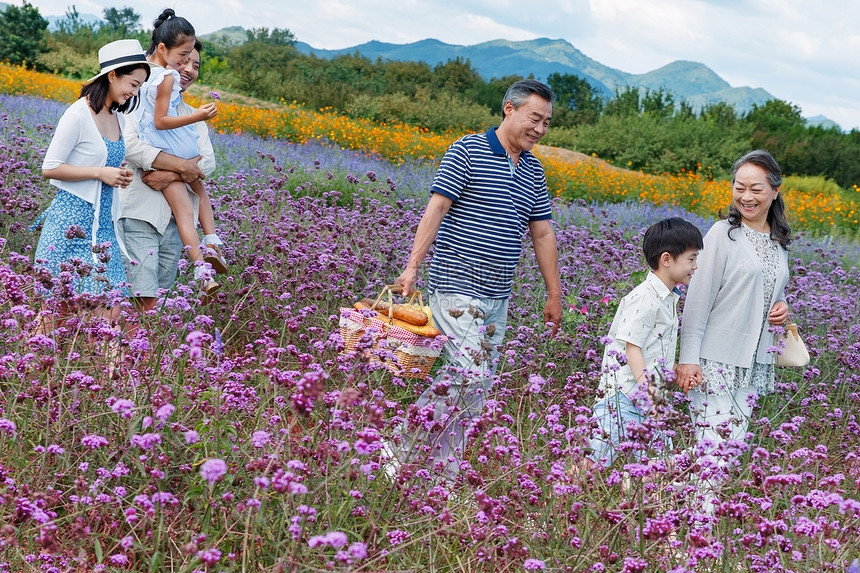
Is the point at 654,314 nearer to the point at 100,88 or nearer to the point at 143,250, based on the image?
the point at 143,250

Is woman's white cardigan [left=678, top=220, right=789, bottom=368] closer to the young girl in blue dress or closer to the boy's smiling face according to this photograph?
the boy's smiling face

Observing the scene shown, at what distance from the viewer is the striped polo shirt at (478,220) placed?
3.80 metres

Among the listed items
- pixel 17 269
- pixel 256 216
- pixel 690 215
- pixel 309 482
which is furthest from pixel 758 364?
pixel 690 215

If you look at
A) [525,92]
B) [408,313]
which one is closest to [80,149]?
[408,313]

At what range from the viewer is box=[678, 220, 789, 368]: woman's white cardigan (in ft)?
12.4

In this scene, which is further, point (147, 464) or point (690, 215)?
point (690, 215)

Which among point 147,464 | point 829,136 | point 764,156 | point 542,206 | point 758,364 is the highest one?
point 829,136

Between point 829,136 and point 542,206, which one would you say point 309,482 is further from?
point 829,136

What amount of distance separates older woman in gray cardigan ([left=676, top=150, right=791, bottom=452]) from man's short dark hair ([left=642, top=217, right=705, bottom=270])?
17 centimetres

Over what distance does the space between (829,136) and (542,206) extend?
29.4 m

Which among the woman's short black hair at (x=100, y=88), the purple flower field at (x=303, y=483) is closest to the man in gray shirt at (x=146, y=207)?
the woman's short black hair at (x=100, y=88)

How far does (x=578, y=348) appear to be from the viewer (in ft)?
15.1

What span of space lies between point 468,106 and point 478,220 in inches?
919

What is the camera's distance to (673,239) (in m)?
3.73
